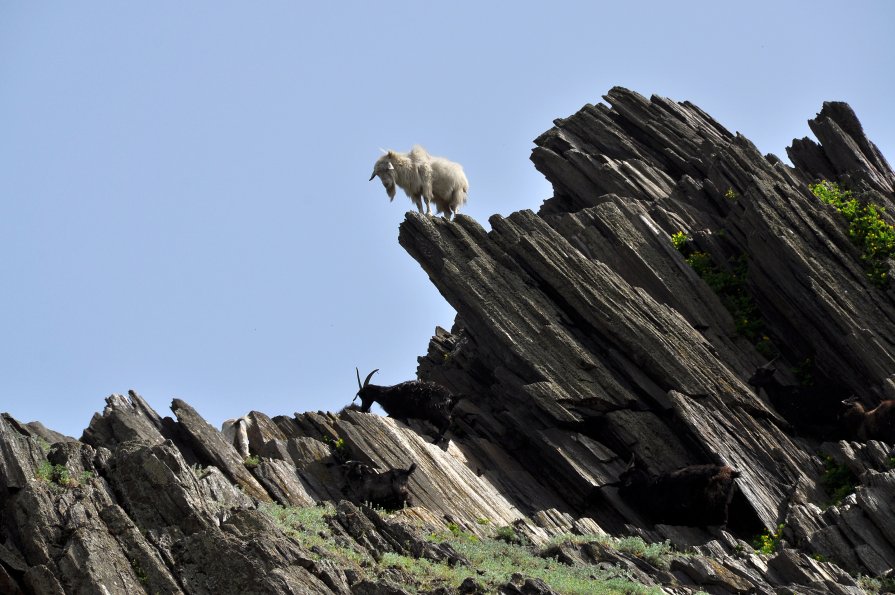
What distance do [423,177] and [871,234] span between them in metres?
16.2

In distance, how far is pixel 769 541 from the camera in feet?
89.9

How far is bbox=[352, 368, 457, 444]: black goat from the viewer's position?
3234 cm

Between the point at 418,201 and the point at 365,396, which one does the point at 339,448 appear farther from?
the point at 418,201

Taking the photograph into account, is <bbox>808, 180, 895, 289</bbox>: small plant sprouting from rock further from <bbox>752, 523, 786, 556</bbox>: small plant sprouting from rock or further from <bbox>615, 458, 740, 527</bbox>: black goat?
<bbox>752, 523, 786, 556</bbox>: small plant sprouting from rock

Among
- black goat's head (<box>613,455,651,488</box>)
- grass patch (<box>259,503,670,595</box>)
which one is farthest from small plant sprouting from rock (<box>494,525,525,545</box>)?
black goat's head (<box>613,455,651,488</box>)

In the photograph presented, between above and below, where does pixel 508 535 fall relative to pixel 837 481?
above

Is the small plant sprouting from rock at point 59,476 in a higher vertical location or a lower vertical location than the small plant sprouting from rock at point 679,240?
higher

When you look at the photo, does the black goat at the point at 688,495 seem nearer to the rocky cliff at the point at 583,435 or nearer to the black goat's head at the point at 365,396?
the rocky cliff at the point at 583,435

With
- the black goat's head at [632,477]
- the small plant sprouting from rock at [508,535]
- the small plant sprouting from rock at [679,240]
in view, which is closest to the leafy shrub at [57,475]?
the small plant sprouting from rock at [508,535]

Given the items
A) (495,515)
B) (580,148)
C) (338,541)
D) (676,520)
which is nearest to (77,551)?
(338,541)

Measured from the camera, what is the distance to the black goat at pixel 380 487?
2811cm

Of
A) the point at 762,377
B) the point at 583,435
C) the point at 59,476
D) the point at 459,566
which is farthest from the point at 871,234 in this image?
the point at 59,476

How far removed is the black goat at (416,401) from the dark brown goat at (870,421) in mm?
10231

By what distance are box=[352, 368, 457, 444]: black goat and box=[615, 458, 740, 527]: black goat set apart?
5708mm
